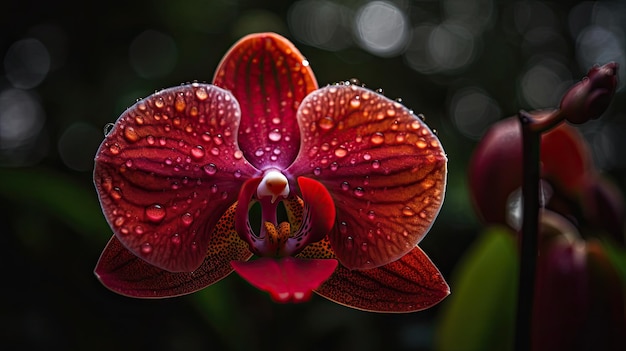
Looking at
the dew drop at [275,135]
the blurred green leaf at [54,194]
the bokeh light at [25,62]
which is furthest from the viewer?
the bokeh light at [25,62]

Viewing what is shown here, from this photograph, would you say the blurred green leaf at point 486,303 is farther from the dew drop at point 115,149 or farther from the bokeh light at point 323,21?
the bokeh light at point 323,21

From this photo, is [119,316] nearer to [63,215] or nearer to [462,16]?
[63,215]

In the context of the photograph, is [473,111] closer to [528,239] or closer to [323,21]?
[323,21]

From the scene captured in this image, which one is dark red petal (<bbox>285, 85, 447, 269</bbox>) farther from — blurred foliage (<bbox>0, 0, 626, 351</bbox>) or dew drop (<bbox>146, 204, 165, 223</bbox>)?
blurred foliage (<bbox>0, 0, 626, 351</bbox>)

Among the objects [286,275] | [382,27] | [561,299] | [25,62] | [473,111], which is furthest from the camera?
[473,111]

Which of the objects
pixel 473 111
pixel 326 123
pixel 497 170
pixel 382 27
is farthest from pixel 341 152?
pixel 473 111

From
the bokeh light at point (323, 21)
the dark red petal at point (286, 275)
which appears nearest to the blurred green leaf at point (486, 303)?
the dark red petal at point (286, 275)
